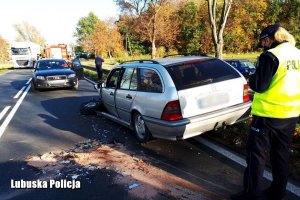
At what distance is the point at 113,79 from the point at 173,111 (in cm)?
273

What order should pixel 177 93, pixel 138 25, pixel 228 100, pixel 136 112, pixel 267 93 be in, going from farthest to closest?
1. pixel 138 25
2. pixel 136 112
3. pixel 228 100
4. pixel 177 93
5. pixel 267 93

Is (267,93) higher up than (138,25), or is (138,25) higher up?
(138,25)

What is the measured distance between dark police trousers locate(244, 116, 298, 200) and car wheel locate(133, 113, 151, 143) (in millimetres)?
2422

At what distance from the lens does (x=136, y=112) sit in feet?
19.5

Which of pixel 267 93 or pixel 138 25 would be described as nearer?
pixel 267 93

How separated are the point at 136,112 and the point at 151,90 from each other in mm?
677

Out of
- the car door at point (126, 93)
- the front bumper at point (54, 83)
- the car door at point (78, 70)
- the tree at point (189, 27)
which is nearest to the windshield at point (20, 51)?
the car door at point (78, 70)

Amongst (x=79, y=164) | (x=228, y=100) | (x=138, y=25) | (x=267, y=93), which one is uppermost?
(x=138, y=25)

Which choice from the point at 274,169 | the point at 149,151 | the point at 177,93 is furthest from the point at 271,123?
the point at 149,151

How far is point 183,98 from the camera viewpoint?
4926 millimetres

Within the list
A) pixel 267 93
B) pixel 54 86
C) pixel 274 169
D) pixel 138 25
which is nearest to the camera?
pixel 267 93

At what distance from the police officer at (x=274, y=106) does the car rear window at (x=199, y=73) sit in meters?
1.84

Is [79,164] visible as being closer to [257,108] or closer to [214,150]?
[214,150]

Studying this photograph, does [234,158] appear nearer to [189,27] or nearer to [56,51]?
[56,51]
